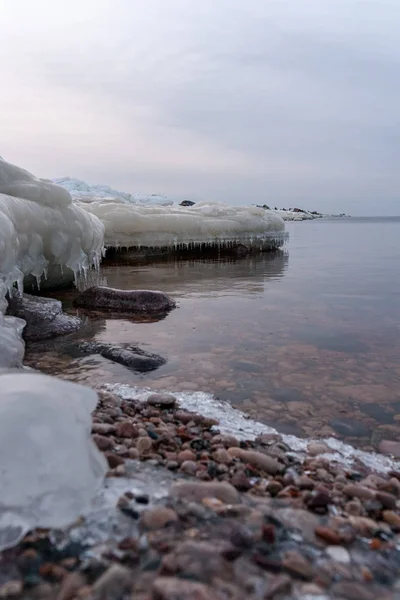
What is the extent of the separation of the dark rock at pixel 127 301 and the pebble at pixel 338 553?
584 cm

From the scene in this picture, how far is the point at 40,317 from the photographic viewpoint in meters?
6.05

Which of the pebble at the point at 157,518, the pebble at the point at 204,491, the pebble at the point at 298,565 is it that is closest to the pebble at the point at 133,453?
the pebble at the point at 204,491

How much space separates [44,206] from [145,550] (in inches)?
283

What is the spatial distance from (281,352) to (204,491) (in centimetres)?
337

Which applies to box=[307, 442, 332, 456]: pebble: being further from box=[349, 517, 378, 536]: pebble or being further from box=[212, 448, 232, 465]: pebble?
box=[349, 517, 378, 536]: pebble

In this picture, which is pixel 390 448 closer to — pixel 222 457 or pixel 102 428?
pixel 222 457

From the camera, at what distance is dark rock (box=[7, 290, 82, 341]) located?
5.81 metres

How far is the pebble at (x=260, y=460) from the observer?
2348mm

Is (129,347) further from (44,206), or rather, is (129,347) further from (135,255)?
(135,255)

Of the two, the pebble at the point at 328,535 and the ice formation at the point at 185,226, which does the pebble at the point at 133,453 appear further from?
the ice formation at the point at 185,226

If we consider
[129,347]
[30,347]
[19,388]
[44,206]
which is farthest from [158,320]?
[19,388]

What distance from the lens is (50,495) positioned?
1714 millimetres

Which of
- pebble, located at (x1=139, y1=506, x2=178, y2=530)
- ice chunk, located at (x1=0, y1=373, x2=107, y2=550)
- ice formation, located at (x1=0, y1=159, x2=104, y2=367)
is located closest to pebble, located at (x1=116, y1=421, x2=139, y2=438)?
ice chunk, located at (x1=0, y1=373, x2=107, y2=550)

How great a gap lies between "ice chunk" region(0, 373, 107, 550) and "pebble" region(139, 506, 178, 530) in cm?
25
